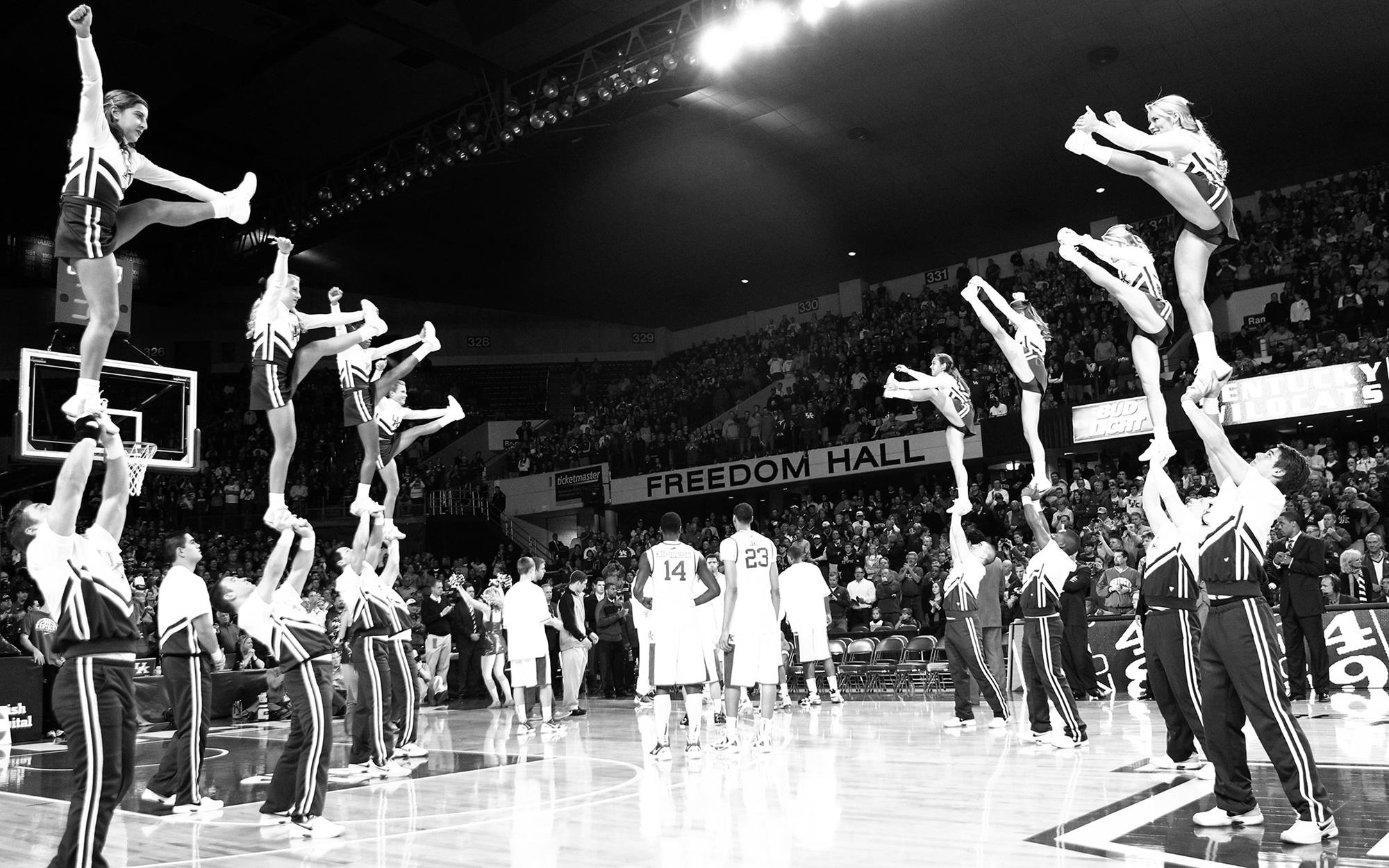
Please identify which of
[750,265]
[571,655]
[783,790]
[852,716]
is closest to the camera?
[783,790]

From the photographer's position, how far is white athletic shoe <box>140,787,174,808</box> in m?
7.52

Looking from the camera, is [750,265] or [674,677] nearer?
[674,677]

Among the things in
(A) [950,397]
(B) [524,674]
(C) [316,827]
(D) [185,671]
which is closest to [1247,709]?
(C) [316,827]

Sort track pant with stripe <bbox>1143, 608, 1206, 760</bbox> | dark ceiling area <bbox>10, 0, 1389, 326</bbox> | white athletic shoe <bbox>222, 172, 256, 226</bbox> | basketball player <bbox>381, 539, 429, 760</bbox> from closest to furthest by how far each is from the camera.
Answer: white athletic shoe <bbox>222, 172, 256, 226</bbox> < track pant with stripe <bbox>1143, 608, 1206, 760</bbox> < basketball player <bbox>381, 539, 429, 760</bbox> < dark ceiling area <bbox>10, 0, 1389, 326</bbox>

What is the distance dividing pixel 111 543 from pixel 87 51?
7.69ft

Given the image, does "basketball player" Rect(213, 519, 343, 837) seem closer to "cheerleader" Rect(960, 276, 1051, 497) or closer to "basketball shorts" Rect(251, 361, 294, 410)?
"basketball shorts" Rect(251, 361, 294, 410)

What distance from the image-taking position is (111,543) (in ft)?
17.9

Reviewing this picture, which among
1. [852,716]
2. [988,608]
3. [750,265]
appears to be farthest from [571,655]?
[750,265]

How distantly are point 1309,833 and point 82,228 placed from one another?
6260 mm

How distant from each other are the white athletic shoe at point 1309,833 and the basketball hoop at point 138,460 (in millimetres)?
11659

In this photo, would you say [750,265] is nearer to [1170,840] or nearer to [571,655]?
[571,655]

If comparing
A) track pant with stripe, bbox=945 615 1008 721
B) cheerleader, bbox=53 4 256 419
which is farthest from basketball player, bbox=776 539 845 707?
cheerleader, bbox=53 4 256 419

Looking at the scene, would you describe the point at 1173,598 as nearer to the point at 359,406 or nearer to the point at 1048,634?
the point at 1048,634

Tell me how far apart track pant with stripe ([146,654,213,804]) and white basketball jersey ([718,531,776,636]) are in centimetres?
428
